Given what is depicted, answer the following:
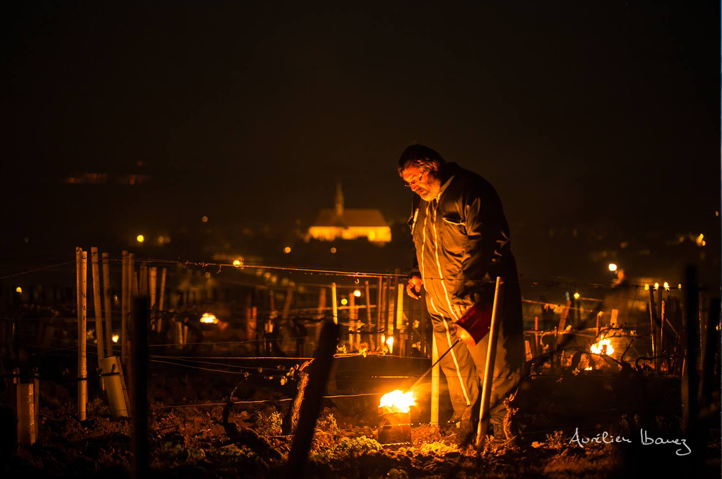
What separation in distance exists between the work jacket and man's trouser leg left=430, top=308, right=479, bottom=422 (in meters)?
0.18

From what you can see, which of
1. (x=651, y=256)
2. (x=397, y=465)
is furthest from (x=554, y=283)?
(x=651, y=256)

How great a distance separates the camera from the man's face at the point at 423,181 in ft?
17.8

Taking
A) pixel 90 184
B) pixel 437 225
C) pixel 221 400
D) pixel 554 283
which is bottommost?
pixel 221 400

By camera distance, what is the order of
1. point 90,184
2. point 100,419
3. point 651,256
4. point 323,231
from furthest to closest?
1. point 323,231
2. point 90,184
3. point 651,256
4. point 100,419

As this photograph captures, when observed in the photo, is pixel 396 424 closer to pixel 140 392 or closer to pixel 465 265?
pixel 465 265

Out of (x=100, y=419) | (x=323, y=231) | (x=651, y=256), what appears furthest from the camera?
(x=323, y=231)

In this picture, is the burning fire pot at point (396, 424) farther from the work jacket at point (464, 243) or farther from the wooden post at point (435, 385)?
the work jacket at point (464, 243)

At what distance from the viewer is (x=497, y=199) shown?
5.32 meters

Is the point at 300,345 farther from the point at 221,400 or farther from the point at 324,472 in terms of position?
the point at 324,472

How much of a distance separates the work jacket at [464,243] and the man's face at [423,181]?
0.06 m

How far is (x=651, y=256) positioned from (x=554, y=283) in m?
31.3

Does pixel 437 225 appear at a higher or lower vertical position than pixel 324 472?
higher

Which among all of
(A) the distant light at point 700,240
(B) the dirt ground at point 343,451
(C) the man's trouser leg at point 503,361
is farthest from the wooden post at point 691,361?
(A) the distant light at point 700,240

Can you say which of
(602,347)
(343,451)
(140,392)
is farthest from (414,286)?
(602,347)
